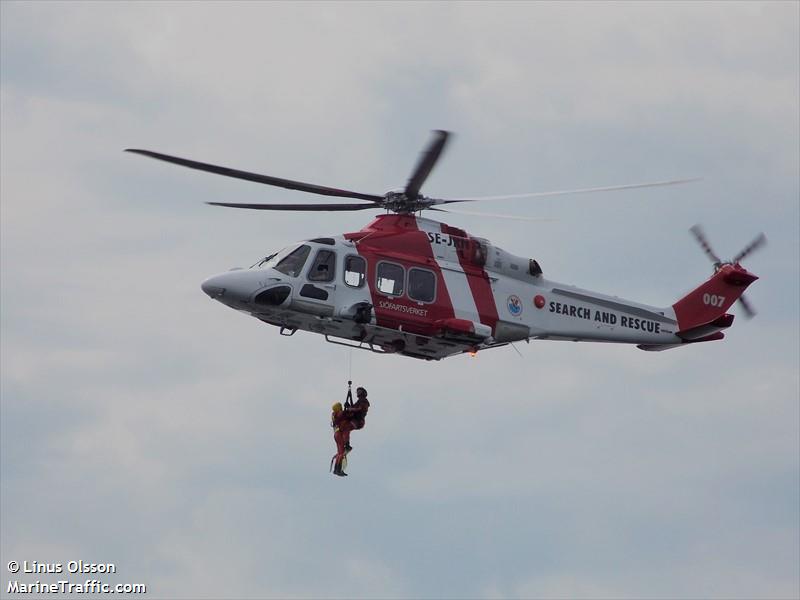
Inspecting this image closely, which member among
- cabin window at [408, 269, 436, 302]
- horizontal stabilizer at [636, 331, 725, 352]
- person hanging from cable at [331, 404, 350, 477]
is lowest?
person hanging from cable at [331, 404, 350, 477]

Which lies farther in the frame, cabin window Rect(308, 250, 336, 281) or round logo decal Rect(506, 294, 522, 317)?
round logo decal Rect(506, 294, 522, 317)

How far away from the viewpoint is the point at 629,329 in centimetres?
3083

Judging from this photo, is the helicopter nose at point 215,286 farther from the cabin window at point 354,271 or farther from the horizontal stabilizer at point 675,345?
the horizontal stabilizer at point 675,345

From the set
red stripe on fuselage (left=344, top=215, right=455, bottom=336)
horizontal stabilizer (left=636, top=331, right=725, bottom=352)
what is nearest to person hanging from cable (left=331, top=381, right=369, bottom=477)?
red stripe on fuselage (left=344, top=215, right=455, bottom=336)

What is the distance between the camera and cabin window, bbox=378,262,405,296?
27.6 m

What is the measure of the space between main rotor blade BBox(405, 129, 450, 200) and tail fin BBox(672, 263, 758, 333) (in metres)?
8.01

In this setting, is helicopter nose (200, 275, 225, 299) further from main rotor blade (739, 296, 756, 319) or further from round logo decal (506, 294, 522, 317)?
main rotor blade (739, 296, 756, 319)

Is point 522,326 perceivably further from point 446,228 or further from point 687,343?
point 687,343

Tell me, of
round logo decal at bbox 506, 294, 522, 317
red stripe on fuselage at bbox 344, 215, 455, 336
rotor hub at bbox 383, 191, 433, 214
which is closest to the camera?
red stripe on fuselage at bbox 344, 215, 455, 336

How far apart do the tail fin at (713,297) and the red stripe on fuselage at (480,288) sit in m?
5.52

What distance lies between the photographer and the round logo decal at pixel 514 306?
29.1 meters

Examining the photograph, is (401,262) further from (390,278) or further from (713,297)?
(713,297)

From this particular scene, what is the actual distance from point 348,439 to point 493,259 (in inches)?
201

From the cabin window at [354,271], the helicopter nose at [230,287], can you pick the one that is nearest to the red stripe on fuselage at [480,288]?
the cabin window at [354,271]
